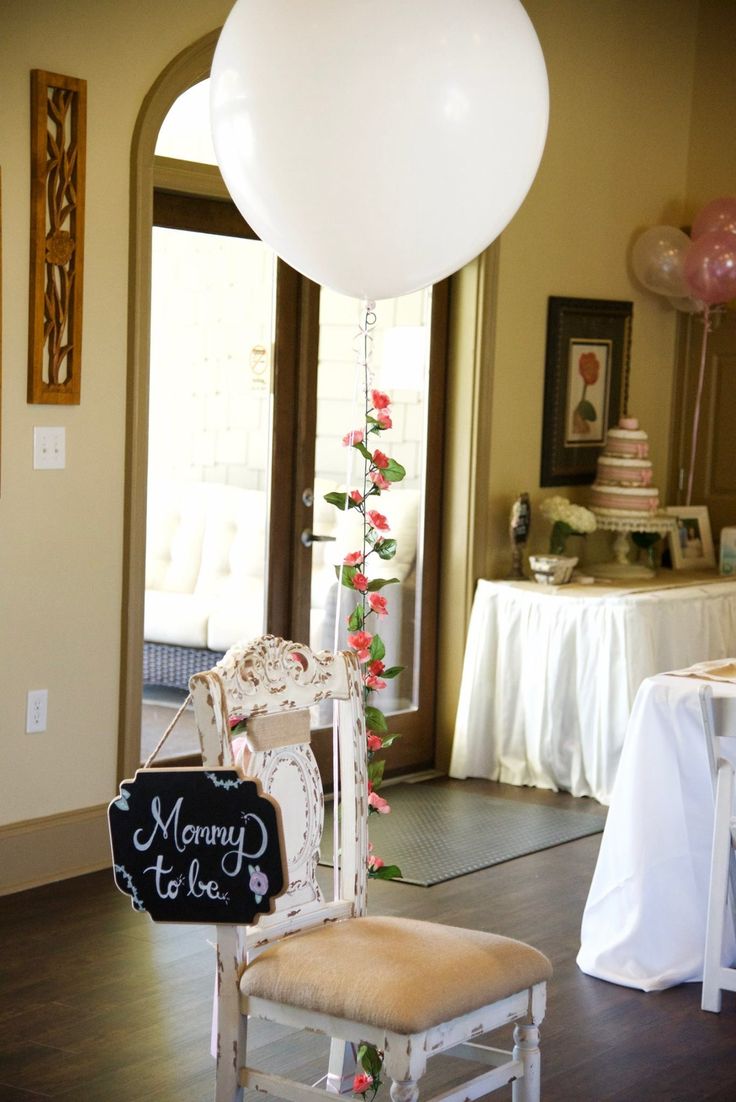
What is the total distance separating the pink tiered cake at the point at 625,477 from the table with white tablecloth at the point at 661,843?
2.43m

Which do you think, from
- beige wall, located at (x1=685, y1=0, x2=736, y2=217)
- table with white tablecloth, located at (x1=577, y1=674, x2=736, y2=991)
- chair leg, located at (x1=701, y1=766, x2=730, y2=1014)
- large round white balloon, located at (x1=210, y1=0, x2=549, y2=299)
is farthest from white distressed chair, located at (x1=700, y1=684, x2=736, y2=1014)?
beige wall, located at (x1=685, y1=0, x2=736, y2=217)

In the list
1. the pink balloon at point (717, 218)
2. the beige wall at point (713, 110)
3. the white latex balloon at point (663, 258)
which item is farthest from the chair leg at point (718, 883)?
the beige wall at point (713, 110)

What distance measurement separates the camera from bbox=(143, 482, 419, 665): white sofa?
17.0 feet

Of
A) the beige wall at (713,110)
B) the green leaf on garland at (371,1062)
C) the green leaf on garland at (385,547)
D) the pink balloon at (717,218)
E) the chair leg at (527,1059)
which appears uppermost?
the beige wall at (713,110)

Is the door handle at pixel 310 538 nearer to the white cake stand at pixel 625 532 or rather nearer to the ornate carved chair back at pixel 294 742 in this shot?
the white cake stand at pixel 625 532

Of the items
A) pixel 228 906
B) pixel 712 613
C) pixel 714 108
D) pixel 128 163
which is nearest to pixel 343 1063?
pixel 228 906

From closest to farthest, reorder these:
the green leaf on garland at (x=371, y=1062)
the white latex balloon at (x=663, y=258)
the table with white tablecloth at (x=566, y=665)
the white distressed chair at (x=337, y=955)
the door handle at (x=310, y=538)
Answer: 1. the white distressed chair at (x=337, y=955)
2. the green leaf on garland at (x=371, y=1062)
3. the door handle at (x=310, y=538)
4. the table with white tablecloth at (x=566, y=665)
5. the white latex balloon at (x=663, y=258)

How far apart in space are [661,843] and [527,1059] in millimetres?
1257

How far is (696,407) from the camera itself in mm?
6488

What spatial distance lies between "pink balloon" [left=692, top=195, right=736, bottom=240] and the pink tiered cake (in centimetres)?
80

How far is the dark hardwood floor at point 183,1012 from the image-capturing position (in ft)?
9.64

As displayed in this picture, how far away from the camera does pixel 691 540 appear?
21.1 ft

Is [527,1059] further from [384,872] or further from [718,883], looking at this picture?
[718,883]

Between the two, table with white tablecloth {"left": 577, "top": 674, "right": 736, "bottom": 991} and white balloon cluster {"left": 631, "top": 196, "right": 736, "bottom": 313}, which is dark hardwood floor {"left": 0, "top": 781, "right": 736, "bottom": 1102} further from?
white balloon cluster {"left": 631, "top": 196, "right": 736, "bottom": 313}
